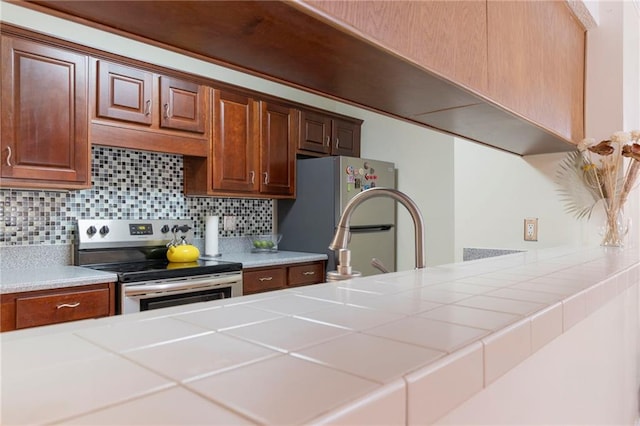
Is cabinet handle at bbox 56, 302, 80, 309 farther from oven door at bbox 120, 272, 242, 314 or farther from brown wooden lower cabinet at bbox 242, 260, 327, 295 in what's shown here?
brown wooden lower cabinet at bbox 242, 260, 327, 295

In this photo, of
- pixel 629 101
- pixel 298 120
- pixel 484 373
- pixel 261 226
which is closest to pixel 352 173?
pixel 298 120

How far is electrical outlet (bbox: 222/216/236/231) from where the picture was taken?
349 cm

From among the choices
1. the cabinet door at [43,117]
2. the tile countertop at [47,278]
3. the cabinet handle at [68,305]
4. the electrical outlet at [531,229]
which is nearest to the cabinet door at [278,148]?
the cabinet door at [43,117]

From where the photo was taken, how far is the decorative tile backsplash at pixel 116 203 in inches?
96.9

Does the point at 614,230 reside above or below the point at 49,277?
above

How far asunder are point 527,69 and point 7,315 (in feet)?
7.65

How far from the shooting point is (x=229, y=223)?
11.5 feet

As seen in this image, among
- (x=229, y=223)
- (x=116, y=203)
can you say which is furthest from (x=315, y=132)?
(x=116, y=203)

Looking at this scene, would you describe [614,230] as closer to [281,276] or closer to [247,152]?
[281,276]

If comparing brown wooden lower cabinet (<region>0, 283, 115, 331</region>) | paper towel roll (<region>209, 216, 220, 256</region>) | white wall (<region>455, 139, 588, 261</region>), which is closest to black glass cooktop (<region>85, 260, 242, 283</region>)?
brown wooden lower cabinet (<region>0, 283, 115, 331</region>)

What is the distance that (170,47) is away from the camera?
810 mm

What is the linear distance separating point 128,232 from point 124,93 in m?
0.89

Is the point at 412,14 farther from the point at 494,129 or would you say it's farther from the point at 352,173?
the point at 352,173

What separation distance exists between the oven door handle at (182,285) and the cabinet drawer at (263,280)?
11 centimetres
